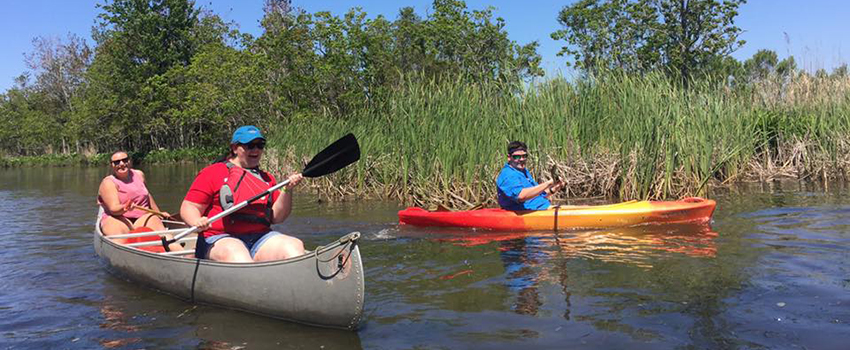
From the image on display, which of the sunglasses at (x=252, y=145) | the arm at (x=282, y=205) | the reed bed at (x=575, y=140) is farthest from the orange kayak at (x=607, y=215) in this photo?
the sunglasses at (x=252, y=145)

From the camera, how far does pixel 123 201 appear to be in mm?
7469

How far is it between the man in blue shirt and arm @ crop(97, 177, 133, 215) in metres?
4.26

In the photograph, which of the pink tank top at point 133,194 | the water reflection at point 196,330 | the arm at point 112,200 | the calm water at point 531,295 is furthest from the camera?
the pink tank top at point 133,194

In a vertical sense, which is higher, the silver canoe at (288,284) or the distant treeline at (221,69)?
the distant treeline at (221,69)

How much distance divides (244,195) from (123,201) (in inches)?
121

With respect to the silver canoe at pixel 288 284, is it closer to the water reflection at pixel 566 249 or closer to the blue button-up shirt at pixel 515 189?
the water reflection at pixel 566 249

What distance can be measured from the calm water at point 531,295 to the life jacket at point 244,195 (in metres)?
0.74

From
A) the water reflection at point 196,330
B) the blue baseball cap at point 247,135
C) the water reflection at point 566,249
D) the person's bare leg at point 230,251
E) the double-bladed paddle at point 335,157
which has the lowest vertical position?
the water reflection at point 196,330

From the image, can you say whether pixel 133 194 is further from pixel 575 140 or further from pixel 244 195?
pixel 575 140

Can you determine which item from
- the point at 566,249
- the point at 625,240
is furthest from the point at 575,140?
the point at 566,249

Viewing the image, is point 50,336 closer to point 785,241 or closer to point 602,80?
point 785,241

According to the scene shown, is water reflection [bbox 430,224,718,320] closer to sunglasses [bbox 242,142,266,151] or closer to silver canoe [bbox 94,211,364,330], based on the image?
silver canoe [bbox 94,211,364,330]

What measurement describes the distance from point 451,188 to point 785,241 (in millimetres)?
4817

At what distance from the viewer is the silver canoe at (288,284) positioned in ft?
14.4
